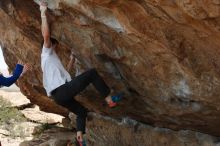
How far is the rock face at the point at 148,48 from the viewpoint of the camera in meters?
5.68

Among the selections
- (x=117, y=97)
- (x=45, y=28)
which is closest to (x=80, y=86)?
(x=117, y=97)

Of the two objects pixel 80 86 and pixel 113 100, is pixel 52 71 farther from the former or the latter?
pixel 113 100

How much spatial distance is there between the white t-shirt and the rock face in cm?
47

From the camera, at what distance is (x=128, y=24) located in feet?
20.0

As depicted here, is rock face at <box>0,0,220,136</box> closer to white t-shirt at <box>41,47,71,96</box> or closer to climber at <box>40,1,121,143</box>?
climber at <box>40,1,121,143</box>

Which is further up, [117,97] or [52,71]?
[52,71]

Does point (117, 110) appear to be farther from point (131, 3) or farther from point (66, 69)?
point (131, 3)

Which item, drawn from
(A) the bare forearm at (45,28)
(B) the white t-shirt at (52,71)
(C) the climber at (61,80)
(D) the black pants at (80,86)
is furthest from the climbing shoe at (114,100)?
(A) the bare forearm at (45,28)

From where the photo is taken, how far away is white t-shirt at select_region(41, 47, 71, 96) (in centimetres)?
707

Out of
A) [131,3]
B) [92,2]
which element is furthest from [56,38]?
[131,3]

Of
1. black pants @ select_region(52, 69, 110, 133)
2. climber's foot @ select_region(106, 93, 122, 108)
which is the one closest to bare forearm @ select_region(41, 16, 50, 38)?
black pants @ select_region(52, 69, 110, 133)

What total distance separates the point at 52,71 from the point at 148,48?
1659 mm

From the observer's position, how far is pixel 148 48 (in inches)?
251

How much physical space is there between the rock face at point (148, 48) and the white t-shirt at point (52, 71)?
0.47 metres
